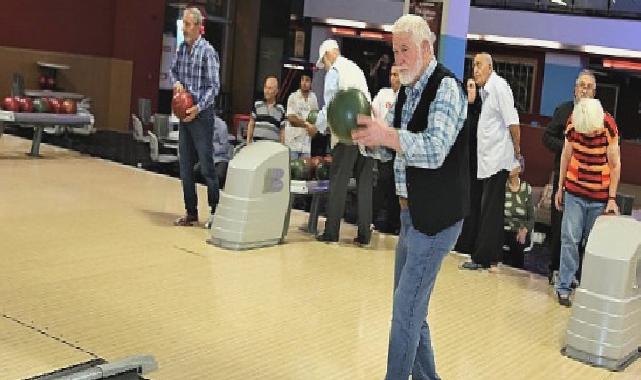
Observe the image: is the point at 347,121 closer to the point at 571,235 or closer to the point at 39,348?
the point at 39,348

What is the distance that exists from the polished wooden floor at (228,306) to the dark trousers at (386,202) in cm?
27

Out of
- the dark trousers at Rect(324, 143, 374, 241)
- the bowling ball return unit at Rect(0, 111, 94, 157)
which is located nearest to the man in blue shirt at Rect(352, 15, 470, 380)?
the dark trousers at Rect(324, 143, 374, 241)

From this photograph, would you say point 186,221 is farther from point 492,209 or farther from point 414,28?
point 414,28

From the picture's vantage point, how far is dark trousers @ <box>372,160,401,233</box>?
8031mm

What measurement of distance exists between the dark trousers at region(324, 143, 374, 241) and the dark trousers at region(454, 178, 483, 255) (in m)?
0.79

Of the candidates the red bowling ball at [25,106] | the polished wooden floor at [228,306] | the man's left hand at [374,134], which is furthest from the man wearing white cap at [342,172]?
the red bowling ball at [25,106]

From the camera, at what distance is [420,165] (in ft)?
11.5

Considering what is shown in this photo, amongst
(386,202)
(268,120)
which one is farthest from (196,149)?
(268,120)

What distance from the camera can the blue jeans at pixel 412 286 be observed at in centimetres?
368

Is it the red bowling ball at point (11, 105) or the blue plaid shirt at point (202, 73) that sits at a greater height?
the blue plaid shirt at point (202, 73)

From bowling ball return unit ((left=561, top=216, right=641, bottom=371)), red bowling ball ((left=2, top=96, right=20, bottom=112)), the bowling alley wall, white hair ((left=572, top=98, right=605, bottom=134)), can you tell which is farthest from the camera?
the bowling alley wall

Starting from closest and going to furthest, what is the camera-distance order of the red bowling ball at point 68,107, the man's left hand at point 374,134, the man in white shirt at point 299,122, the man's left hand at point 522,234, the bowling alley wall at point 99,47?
the man's left hand at point 374,134, the man's left hand at point 522,234, the man in white shirt at point 299,122, the red bowling ball at point 68,107, the bowling alley wall at point 99,47

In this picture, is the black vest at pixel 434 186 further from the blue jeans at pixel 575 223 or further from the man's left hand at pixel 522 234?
the man's left hand at pixel 522 234

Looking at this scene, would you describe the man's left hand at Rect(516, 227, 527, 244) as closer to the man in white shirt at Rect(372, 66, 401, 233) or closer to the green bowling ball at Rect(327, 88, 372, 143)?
the man in white shirt at Rect(372, 66, 401, 233)
